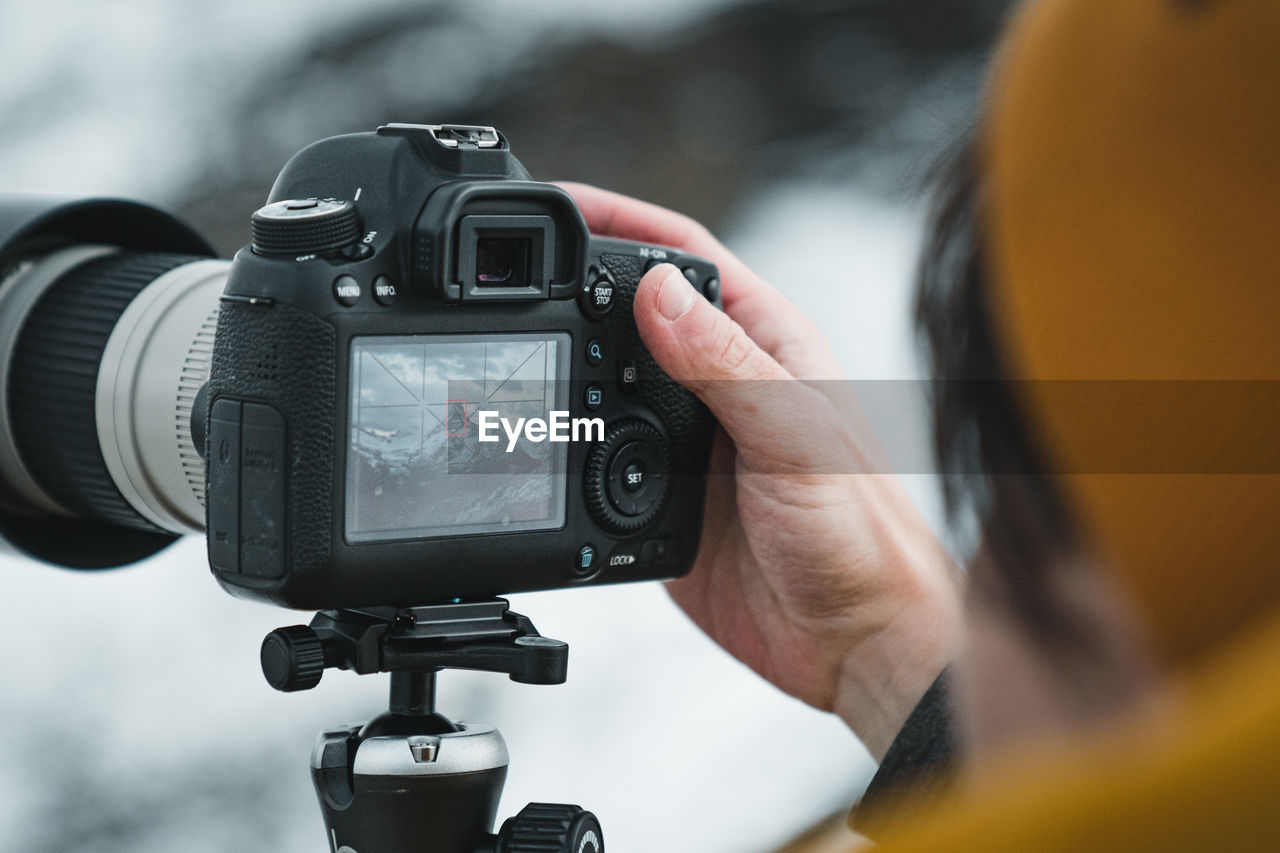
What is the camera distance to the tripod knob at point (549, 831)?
419 millimetres

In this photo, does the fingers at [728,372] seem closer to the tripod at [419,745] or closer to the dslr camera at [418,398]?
the dslr camera at [418,398]

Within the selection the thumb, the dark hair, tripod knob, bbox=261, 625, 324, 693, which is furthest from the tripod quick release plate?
the dark hair

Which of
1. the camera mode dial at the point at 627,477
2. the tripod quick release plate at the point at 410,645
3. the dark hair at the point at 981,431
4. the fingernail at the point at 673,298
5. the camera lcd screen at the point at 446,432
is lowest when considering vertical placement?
Answer: the tripod quick release plate at the point at 410,645

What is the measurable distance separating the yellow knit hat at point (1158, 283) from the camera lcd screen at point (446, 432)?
0.27 m

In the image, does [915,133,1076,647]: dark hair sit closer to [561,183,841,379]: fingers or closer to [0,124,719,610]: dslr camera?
[0,124,719,610]: dslr camera

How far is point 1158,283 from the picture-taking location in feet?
0.48

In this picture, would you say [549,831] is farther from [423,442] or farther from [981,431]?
[981,431]

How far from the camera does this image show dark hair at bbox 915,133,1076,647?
0.17 m

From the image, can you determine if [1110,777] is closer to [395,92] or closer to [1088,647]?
[1088,647]

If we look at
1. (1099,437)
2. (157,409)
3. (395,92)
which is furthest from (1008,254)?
(395,92)

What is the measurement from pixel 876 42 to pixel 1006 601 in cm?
167

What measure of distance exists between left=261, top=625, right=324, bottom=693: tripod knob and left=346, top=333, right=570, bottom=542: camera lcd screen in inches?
1.5

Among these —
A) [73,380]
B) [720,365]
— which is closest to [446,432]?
[720,365]

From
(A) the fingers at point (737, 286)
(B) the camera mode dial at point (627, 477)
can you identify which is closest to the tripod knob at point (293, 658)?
(B) the camera mode dial at point (627, 477)
